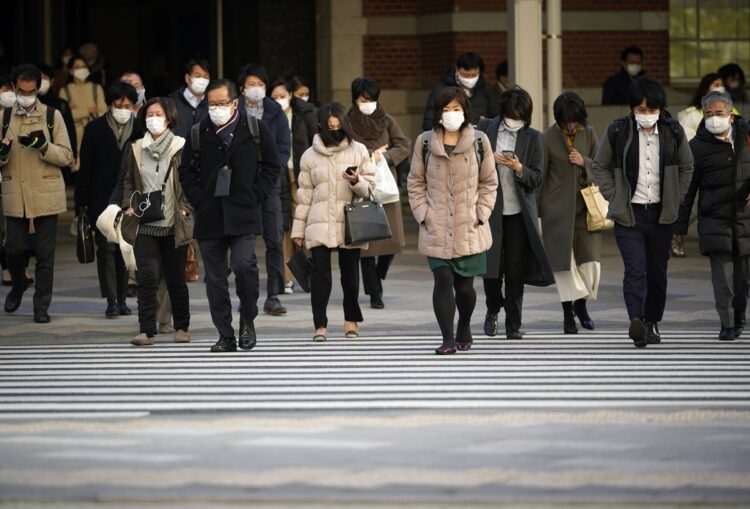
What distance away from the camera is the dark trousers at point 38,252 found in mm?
15406

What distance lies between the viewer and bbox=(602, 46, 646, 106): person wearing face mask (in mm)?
24297

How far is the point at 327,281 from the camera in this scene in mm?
13688

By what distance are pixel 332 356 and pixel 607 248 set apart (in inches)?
358

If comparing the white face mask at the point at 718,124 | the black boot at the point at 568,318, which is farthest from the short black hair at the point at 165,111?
the white face mask at the point at 718,124

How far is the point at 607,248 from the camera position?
2142cm

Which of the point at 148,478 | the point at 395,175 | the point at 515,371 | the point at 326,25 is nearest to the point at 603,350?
the point at 515,371

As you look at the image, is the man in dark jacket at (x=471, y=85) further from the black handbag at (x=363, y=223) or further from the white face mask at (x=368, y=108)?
the black handbag at (x=363, y=223)

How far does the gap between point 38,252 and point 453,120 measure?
4.34 metres

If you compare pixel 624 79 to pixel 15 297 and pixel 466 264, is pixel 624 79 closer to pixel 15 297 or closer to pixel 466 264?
pixel 15 297

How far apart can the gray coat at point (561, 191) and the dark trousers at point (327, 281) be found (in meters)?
1.45

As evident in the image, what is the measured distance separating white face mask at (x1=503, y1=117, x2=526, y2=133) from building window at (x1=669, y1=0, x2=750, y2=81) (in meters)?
15.0

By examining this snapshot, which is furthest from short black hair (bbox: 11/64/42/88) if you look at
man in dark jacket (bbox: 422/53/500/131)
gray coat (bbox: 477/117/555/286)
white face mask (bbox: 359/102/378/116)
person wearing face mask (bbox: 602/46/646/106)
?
person wearing face mask (bbox: 602/46/646/106)

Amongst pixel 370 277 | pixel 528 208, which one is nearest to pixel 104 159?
pixel 370 277

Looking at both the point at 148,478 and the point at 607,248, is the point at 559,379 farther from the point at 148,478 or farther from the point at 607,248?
the point at 607,248
